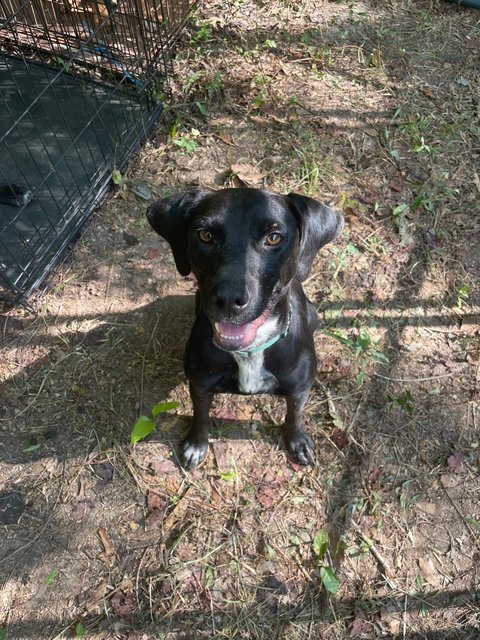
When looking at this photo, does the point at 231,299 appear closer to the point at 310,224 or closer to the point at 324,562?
the point at 310,224

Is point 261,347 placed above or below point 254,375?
above

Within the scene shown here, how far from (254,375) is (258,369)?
0.14ft

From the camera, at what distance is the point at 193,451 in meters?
3.29

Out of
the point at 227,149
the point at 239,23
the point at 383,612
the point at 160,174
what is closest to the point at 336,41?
the point at 239,23

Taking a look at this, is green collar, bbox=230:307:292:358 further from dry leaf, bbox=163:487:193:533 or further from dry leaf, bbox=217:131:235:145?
dry leaf, bbox=217:131:235:145

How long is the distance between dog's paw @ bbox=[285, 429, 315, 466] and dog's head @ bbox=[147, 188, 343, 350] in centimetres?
112

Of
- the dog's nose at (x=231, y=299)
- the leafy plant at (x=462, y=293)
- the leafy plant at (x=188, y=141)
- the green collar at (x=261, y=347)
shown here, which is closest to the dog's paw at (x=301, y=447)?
the green collar at (x=261, y=347)

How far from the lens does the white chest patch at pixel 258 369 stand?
257 cm

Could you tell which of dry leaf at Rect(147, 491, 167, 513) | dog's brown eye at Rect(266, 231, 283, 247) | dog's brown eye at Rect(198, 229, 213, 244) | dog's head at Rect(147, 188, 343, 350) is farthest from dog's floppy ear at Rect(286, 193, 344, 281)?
dry leaf at Rect(147, 491, 167, 513)

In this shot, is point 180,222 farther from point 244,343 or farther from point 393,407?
point 393,407

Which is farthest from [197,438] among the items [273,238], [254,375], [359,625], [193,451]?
[273,238]

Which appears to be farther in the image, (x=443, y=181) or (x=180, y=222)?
(x=443, y=181)

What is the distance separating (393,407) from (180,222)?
201 cm

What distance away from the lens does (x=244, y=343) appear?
94.1 inches
